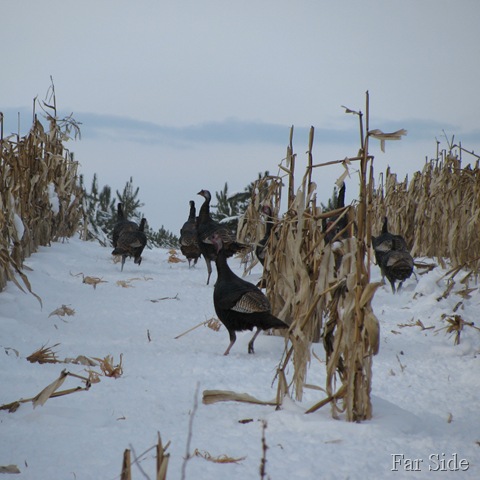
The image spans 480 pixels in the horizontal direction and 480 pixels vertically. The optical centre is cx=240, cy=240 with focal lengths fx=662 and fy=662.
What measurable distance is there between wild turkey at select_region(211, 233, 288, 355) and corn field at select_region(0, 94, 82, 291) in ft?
8.80

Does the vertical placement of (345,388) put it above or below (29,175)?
below

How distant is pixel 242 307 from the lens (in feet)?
20.4

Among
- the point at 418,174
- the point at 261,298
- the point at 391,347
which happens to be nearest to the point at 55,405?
the point at 261,298

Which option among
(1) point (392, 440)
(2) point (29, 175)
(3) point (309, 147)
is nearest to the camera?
(1) point (392, 440)

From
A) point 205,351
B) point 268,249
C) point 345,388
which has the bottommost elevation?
point 205,351

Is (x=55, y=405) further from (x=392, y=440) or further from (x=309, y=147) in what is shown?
(x=309, y=147)

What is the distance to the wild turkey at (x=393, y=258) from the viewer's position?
984cm

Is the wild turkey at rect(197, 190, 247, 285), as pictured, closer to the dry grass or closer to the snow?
the snow

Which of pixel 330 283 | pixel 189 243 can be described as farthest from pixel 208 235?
pixel 330 283

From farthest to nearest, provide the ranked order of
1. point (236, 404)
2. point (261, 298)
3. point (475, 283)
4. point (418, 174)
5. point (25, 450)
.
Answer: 1. point (418, 174)
2. point (475, 283)
3. point (261, 298)
4. point (236, 404)
5. point (25, 450)

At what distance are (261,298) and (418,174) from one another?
26.6ft

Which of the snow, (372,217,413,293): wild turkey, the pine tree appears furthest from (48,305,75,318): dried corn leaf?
the pine tree

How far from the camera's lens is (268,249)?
21.4 ft

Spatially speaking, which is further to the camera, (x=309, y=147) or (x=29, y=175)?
(x=29, y=175)
